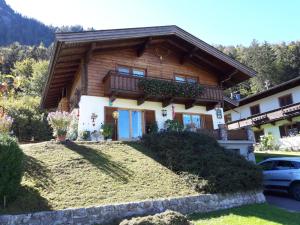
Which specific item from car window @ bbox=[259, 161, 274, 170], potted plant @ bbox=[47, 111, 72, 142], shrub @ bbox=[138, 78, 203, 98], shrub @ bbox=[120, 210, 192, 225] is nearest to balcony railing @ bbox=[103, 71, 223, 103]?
shrub @ bbox=[138, 78, 203, 98]

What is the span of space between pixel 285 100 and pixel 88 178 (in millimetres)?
26856

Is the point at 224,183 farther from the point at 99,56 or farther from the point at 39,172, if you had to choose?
the point at 99,56

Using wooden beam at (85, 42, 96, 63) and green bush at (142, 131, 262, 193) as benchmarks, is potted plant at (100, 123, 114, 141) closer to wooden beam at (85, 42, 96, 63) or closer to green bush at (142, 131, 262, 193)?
green bush at (142, 131, 262, 193)

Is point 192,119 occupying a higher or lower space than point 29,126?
lower

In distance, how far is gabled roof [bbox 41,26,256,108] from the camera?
17.6m

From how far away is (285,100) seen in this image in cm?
3256

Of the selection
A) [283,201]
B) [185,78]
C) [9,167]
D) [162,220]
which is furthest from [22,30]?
[162,220]

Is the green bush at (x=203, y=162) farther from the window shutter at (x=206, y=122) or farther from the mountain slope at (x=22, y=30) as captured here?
the mountain slope at (x=22, y=30)

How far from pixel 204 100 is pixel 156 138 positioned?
657 centimetres

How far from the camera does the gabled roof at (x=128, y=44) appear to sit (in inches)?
692

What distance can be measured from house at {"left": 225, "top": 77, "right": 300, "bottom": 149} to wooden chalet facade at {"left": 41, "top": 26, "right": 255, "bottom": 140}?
854 cm

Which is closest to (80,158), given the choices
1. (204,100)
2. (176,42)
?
(204,100)

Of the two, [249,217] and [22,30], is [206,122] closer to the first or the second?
[249,217]

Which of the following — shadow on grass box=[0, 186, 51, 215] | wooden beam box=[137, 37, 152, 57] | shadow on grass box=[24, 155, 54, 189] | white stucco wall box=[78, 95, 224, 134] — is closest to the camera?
shadow on grass box=[0, 186, 51, 215]
